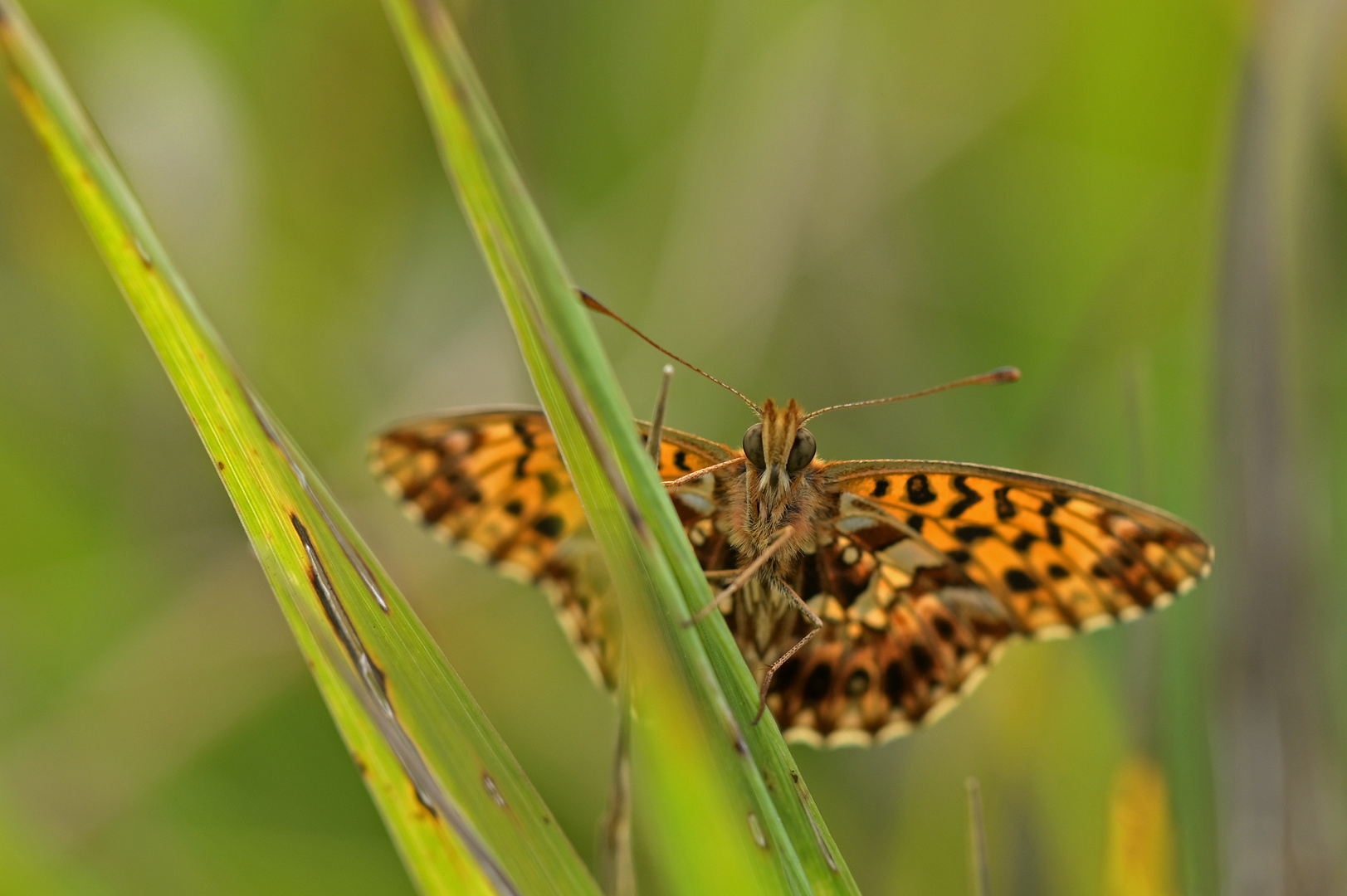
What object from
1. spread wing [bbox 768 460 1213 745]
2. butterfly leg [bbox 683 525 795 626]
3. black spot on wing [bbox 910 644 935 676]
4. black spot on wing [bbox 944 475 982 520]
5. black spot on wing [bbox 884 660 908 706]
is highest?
butterfly leg [bbox 683 525 795 626]

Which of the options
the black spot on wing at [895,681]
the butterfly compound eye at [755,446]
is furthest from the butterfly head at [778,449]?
the black spot on wing at [895,681]

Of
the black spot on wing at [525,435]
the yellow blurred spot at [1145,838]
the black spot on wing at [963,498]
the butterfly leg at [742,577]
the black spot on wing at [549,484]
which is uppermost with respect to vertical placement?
the black spot on wing at [525,435]

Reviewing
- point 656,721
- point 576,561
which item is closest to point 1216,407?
point 576,561

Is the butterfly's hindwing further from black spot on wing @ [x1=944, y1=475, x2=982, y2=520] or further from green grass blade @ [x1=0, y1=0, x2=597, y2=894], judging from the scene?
green grass blade @ [x1=0, y1=0, x2=597, y2=894]

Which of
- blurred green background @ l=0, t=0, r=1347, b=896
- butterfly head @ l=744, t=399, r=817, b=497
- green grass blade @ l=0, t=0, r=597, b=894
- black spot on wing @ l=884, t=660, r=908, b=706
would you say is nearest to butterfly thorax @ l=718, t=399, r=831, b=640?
butterfly head @ l=744, t=399, r=817, b=497

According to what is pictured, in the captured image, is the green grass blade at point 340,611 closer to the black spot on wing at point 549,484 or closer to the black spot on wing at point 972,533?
the black spot on wing at point 549,484

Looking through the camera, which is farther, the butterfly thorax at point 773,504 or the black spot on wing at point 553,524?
the black spot on wing at point 553,524
